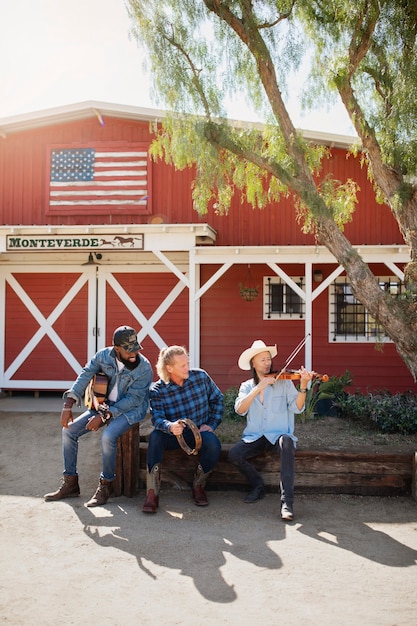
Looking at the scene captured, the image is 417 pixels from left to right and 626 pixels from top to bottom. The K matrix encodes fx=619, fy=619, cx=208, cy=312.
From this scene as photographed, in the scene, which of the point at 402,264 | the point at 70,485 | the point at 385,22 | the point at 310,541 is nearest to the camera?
the point at 310,541

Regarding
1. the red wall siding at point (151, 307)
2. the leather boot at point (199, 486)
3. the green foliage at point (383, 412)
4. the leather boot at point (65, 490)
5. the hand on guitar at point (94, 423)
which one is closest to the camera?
the hand on guitar at point (94, 423)

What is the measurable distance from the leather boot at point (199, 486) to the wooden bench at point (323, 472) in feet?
1.05

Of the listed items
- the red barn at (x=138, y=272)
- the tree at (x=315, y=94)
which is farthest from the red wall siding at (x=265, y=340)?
the tree at (x=315, y=94)

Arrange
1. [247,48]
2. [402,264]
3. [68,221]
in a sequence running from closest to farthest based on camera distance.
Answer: [247,48] < [402,264] < [68,221]

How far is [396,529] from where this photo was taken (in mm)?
4586

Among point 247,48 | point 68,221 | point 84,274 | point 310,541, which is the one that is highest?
point 247,48

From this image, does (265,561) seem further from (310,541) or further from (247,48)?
(247,48)

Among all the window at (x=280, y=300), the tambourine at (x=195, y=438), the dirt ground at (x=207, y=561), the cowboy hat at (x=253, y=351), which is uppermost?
the window at (x=280, y=300)

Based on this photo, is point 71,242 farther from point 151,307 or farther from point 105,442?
point 105,442

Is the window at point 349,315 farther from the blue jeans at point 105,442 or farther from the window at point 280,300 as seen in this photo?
the blue jeans at point 105,442

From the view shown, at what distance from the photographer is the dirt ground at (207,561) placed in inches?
127

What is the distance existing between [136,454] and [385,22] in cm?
500

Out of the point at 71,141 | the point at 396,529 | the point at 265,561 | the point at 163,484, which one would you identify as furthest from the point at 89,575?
the point at 71,141

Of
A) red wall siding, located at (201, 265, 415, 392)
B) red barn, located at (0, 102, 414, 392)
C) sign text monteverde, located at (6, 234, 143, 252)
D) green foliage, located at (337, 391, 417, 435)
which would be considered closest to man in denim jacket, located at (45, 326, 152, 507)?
green foliage, located at (337, 391, 417, 435)
